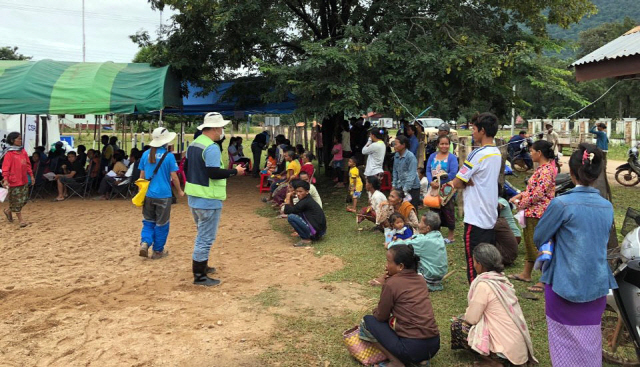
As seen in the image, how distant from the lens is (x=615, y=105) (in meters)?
41.0

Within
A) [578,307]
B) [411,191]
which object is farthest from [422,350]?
[411,191]

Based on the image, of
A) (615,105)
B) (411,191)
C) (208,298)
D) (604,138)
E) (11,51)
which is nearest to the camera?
(208,298)

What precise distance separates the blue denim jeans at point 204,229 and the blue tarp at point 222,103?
7.64 metres

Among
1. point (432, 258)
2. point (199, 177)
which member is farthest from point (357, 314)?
point (199, 177)

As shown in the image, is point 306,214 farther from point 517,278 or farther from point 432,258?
point 517,278

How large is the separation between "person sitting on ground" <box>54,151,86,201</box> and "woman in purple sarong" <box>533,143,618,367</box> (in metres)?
11.6

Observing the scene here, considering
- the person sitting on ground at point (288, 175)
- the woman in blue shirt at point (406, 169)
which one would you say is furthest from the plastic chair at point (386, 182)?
the woman in blue shirt at point (406, 169)

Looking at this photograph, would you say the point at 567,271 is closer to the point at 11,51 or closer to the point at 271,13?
the point at 271,13

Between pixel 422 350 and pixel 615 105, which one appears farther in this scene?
pixel 615 105

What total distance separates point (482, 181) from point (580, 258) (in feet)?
4.72

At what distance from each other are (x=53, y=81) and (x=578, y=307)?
11.8 meters

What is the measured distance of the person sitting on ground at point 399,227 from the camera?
6281 mm

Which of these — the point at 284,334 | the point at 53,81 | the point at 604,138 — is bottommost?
the point at 284,334

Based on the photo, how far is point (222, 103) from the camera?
587 inches
